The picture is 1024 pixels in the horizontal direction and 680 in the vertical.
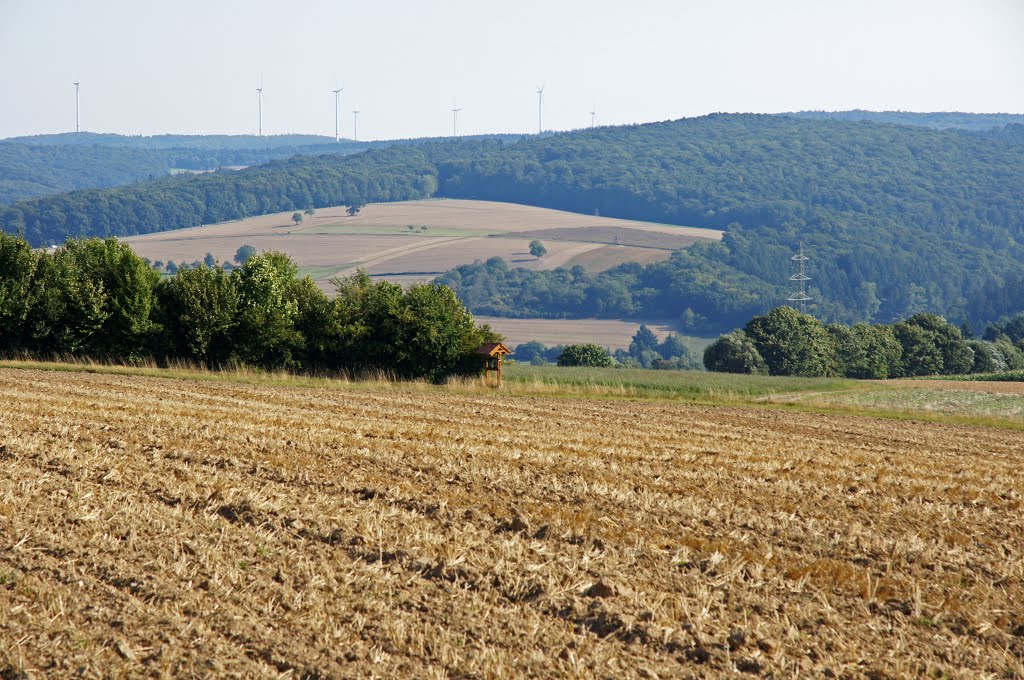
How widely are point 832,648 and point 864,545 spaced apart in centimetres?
448

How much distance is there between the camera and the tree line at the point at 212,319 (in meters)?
48.1

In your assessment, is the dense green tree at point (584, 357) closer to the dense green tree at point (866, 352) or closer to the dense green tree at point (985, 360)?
the dense green tree at point (866, 352)

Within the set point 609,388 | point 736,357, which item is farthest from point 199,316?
point 736,357

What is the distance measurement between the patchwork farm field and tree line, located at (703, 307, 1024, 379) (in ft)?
246

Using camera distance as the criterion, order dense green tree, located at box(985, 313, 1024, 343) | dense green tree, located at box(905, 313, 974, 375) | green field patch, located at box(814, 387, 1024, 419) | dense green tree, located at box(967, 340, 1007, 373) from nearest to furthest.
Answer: green field patch, located at box(814, 387, 1024, 419) < dense green tree, located at box(905, 313, 974, 375) < dense green tree, located at box(967, 340, 1007, 373) < dense green tree, located at box(985, 313, 1024, 343)

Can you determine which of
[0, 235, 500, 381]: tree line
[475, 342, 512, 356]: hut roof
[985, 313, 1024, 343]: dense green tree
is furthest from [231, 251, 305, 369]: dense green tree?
[985, 313, 1024, 343]: dense green tree

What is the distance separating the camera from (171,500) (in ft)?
49.1

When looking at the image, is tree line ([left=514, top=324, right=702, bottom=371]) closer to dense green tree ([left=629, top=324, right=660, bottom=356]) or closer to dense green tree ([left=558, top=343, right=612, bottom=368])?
dense green tree ([left=629, top=324, right=660, bottom=356])

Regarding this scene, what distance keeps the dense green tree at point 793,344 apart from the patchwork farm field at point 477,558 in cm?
7651

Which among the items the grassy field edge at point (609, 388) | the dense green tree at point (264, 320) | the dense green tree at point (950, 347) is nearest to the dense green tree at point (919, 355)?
the dense green tree at point (950, 347)

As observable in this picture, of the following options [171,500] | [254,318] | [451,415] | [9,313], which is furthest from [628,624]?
[9,313]

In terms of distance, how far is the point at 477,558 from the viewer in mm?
12672

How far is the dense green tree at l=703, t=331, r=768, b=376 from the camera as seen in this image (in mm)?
95125

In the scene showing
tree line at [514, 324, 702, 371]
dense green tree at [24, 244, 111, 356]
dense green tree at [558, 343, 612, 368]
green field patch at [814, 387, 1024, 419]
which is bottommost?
tree line at [514, 324, 702, 371]
